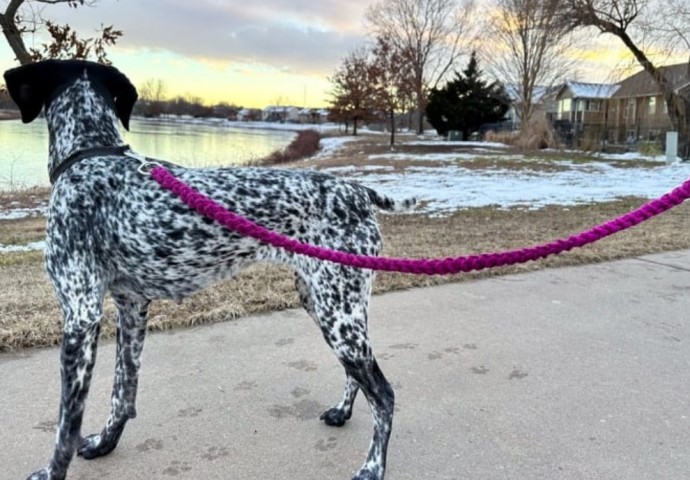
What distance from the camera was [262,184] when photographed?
8.17 ft

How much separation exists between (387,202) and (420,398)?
3.84 feet

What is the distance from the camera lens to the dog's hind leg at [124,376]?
8.84 feet

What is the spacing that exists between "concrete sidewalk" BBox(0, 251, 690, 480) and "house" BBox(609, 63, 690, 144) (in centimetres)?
2260

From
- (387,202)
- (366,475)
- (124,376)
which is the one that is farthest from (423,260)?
(124,376)

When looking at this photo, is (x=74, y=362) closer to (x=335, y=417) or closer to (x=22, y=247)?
(x=335, y=417)

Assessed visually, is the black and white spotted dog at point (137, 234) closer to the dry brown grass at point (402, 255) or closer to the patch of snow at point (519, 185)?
the dry brown grass at point (402, 255)

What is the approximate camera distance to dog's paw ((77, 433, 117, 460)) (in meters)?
2.67

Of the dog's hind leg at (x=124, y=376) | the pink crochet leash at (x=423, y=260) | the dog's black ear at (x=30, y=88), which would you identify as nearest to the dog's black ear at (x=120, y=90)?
the dog's black ear at (x=30, y=88)

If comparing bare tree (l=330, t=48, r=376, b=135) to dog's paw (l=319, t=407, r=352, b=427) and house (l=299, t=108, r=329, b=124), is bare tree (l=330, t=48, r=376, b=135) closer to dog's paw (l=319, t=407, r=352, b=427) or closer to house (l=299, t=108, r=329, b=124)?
dog's paw (l=319, t=407, r=352, b=427)

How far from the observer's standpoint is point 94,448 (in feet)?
8.76

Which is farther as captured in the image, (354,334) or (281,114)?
(281,114)

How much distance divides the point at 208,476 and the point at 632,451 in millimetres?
1944

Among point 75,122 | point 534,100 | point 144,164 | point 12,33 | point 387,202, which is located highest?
point 534,100

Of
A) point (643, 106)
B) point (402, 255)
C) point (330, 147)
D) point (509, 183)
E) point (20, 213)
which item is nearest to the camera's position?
point (402, 255)
